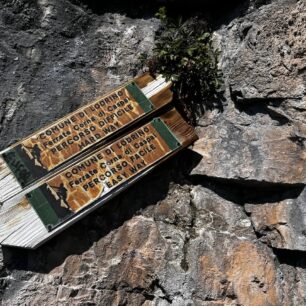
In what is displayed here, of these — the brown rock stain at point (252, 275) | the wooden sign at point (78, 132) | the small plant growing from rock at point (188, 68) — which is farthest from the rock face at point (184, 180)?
the wooden sign at point (78, 132)

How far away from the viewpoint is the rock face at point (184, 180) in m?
4.13

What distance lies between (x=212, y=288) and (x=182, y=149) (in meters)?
1.43

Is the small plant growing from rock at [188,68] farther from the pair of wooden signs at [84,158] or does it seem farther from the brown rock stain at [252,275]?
the brown rock stain at [252,275]

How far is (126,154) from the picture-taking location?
14.6 feet

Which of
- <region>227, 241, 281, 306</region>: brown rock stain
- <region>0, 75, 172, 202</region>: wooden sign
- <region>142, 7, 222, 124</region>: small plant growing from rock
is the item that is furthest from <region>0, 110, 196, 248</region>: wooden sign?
<region>227, 241, 281, 306</region>: brown rock stain

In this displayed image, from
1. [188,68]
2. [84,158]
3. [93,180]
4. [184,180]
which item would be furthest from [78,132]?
[188,68]

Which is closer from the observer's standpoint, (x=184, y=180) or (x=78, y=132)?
(x=78, y=132)

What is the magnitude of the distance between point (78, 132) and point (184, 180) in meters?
1.21

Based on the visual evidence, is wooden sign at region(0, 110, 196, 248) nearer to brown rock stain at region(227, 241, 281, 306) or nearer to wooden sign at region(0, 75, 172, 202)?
wooden sign at region(0, 75, 172, 202)

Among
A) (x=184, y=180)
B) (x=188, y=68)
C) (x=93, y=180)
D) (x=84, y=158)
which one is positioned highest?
(x=188, y=68)

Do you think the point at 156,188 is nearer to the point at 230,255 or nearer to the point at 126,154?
the point at 126,154

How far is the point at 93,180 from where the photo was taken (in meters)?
4.23

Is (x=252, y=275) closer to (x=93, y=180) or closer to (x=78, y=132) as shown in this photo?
(x=93, y=180)

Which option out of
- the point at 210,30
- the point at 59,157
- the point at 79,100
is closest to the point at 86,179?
the point at 59,157
